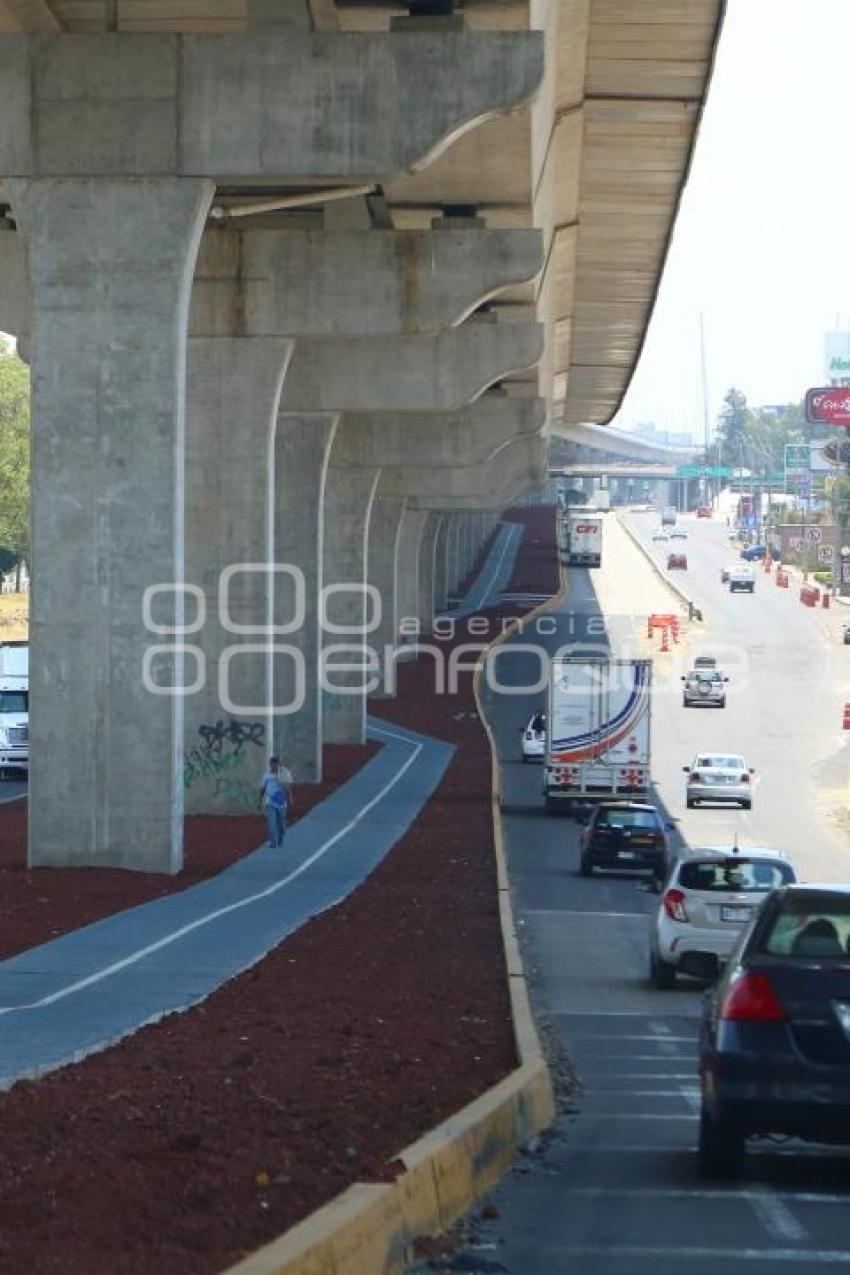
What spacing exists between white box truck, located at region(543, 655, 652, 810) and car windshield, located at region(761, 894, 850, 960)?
143ft

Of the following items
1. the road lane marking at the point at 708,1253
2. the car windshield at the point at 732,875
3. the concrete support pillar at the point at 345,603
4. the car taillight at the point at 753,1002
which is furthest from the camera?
the concrete support pillar at the point at 345,603

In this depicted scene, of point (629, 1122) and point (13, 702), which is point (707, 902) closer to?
point (629, 1122)

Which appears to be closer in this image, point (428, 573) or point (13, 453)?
point (428, 573)

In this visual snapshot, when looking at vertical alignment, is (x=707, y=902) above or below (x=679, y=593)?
below

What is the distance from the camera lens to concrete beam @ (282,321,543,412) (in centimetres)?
5497

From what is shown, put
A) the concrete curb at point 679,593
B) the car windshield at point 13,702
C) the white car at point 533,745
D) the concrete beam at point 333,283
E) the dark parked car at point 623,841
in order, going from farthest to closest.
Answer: the concrete curb at point 679,593 → the white car at point 533,745 → the car windshield at point 13,702 → the dark parked car at point 623,841 → the concrete beam at point 333,283

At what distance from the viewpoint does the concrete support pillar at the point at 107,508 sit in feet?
95.2

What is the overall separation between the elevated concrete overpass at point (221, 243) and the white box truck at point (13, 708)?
46.2 feet

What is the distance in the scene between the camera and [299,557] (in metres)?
56.3

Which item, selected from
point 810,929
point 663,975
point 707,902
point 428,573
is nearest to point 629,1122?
point 810,929

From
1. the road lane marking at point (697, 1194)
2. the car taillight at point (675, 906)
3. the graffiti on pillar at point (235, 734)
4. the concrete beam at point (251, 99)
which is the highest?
the concrete beam at point (251, 99)

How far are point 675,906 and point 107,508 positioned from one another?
7.92m

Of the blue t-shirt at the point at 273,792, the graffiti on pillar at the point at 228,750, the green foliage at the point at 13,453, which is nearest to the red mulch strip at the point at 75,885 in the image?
the blue t-shirt at the point at 273,792

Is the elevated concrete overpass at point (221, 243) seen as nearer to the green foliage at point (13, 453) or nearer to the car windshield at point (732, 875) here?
the car windshield at point (732, 875)
